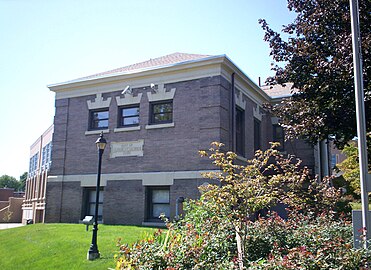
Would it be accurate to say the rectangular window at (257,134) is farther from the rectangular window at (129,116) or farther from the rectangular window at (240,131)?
the rectangular window at (129,116)

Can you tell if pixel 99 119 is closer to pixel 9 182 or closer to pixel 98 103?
pixel 98 103

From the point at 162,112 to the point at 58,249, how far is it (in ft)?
26.8

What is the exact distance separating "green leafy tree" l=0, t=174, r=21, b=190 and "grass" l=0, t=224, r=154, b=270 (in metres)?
89.5

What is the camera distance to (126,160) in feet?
59.8

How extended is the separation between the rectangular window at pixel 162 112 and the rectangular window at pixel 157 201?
3.11m

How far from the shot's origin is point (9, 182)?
9775 cm

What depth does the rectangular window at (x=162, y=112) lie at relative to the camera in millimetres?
17852

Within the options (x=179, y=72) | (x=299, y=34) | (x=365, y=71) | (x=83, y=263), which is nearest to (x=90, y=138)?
(x=179, y=72)

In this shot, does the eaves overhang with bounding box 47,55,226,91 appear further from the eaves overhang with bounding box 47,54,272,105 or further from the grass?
the grass

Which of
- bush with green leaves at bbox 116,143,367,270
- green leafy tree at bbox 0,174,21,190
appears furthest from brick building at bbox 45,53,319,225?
green leafy tree at bbox 0,174,21,190

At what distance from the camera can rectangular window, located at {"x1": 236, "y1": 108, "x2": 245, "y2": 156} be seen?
63.4 feet

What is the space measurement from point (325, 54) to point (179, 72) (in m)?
8.03

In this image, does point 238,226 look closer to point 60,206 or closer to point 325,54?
point 325,54

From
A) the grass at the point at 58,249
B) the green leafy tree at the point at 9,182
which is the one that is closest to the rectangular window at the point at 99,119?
the grass at the point at 58,249
